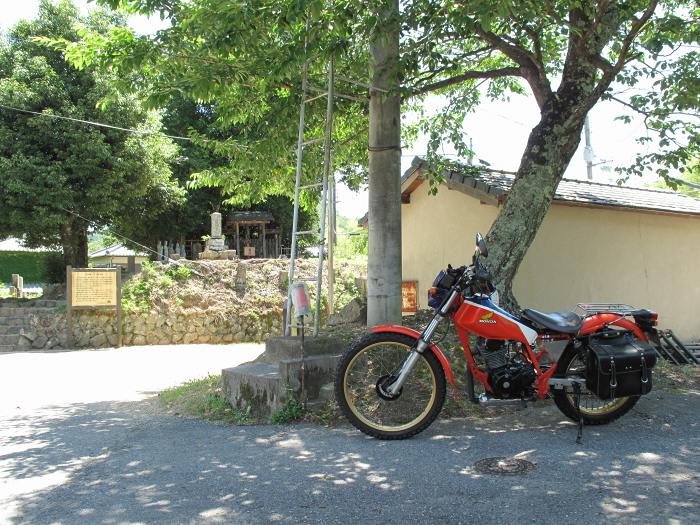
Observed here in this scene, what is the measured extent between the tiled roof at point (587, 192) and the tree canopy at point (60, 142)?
9.05 m

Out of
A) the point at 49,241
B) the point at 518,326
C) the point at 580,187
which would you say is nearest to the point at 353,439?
the point at 518,326

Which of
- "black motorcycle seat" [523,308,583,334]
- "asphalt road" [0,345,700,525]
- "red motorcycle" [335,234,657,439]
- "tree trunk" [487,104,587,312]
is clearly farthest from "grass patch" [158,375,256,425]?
"tree trunk" [487,104,587,312]

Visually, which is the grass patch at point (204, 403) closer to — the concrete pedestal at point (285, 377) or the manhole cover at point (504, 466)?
the concrete pedestal at point (285, 377)

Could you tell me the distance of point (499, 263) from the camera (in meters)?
7.02

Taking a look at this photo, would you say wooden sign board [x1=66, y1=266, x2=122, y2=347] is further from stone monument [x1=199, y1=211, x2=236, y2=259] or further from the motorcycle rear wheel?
the motorcycle rear wheel

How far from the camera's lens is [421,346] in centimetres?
492

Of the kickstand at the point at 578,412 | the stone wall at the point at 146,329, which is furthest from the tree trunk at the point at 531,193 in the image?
the stone wall at the point at 146,329

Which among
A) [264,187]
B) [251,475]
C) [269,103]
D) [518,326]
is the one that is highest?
[269,103]

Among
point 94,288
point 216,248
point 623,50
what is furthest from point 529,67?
point 216,248

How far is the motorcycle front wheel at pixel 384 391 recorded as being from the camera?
496cm

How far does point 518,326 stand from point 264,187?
5.79m

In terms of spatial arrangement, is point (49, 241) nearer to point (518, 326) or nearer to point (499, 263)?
point (499, 263)

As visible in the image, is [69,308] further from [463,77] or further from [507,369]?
[507,369]

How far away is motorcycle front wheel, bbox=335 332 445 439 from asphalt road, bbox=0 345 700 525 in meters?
0.18
